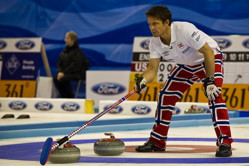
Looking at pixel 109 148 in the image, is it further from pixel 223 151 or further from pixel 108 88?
pixel 108 88

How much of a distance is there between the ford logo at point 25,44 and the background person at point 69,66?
0.77 meters

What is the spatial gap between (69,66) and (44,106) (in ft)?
3.74

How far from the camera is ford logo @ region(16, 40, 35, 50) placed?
896cm

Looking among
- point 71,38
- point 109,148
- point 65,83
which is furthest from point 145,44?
point 109,148

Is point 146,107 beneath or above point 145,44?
beneath

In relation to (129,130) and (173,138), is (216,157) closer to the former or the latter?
(173,138)

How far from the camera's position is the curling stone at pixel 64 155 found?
101 inches

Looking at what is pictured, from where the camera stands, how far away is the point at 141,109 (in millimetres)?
7125

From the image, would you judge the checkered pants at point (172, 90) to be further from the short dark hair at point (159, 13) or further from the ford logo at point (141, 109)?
the ford logo at point (141, 109)

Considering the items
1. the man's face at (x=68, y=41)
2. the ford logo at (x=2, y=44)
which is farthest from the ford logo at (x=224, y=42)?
the ford logo at (x=2, y=44)

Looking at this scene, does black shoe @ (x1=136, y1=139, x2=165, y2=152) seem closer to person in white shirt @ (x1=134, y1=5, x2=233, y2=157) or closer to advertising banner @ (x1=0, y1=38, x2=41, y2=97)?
person in white shirt @ (x1=134, y1=5, x2=233, y2=157)

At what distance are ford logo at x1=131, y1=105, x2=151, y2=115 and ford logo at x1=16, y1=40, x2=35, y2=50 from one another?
10.1 ft

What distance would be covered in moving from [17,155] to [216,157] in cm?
142

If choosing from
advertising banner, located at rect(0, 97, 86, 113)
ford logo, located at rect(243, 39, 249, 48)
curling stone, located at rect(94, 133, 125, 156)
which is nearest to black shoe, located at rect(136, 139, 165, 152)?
curling stone, located at rect(94, 133, 125, 156)
